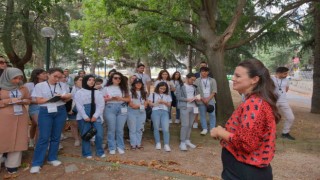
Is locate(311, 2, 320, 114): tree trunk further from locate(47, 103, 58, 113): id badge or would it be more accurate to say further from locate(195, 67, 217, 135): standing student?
locate(47, 103, 58, 113): id badge

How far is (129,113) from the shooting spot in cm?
671

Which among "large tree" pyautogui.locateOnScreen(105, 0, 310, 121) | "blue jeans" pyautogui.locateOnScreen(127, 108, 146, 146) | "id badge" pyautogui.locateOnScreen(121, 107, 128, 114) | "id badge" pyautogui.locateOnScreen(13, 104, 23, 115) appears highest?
"large tree" pyautogui.locateOnScreen(105, 0, 310, 121)

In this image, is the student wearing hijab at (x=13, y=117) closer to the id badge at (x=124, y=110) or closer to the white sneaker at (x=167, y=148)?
the id badge at (x=124, y=110)

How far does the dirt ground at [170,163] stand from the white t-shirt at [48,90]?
1.27 metres

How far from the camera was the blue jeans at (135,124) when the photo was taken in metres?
6.72

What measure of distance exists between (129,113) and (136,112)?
6.5 inches

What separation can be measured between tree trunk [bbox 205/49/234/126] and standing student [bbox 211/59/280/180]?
269 inches

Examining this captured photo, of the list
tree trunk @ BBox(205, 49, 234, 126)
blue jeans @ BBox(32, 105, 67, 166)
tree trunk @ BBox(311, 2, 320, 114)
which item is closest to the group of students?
blue jeans @ BBox(32, 105, 67, 166)

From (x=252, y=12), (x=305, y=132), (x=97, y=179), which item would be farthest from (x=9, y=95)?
(x=252, y=12)

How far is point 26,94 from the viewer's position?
5312mm

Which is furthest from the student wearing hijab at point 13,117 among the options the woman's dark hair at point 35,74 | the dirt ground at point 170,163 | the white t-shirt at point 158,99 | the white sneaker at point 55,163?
the white t-shirt at point 158,99

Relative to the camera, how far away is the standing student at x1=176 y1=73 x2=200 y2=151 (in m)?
7.00

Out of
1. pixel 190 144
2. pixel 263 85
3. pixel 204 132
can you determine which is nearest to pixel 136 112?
pixel 190 144

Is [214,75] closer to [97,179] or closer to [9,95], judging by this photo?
[97,179]
